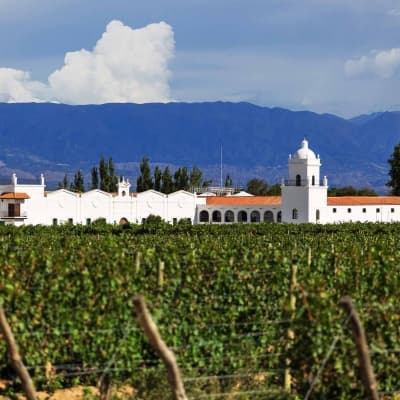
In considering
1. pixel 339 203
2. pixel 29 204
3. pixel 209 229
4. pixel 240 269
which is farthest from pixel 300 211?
pixel 240 269

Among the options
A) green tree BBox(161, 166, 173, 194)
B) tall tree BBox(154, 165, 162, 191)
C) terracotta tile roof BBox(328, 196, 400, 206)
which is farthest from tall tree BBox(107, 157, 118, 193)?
terracotta tile roof BBox(328, 196, 400, 206)

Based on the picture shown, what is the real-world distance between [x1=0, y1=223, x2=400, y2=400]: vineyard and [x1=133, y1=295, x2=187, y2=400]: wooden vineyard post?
1746 mm

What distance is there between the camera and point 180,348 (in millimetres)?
12258

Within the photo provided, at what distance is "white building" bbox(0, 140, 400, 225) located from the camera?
79125 mm

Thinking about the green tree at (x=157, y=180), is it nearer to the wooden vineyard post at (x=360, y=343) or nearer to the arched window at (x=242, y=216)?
the arched window at (x=242, y=216)

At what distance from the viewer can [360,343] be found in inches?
361

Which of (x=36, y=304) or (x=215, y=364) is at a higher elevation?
(x=36, y=304)

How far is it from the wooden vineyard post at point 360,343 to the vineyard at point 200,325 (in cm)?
90

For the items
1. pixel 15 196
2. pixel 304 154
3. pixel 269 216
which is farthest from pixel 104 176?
pixel 304 154

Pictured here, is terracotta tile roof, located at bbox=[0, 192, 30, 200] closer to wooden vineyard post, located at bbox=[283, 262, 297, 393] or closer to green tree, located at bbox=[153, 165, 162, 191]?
green tree, located at bbox=[153, 165, 162, 191]

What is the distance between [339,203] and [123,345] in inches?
2875

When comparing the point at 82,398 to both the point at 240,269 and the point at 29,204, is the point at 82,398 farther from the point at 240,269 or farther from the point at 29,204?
the point at 29,204

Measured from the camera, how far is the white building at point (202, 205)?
79.1 m

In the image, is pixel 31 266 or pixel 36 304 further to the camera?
pixel 31 266
